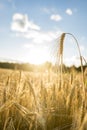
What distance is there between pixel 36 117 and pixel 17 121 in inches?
21.7

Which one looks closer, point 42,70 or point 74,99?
point 74,99

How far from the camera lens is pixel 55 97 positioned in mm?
2613

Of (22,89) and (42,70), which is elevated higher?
(42,70)

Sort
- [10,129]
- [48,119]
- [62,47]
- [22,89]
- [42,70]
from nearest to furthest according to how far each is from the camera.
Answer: [10,129]
[48,119]
[62,47]
[22,89]
[42,70]

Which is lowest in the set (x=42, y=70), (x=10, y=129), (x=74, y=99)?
(x=10, y=129)

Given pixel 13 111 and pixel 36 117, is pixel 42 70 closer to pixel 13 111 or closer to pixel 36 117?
pixel 13 111

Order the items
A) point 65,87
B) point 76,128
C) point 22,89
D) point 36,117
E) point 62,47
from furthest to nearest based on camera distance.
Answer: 1. point 65,87
2. point 22,89
3. point 62,47
4. point 36,117
5. point 76,128

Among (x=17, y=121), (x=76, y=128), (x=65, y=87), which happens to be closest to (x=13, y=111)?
(x=17, y=121)

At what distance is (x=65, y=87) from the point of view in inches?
116

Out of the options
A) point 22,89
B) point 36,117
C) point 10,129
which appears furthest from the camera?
point 22,89

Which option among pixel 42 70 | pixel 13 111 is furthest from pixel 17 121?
pixel 42 70

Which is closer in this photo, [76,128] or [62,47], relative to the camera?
[76,128]

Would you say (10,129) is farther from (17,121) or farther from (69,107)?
(69,107)

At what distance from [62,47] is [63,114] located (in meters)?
0.59
